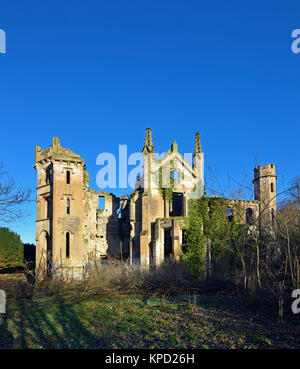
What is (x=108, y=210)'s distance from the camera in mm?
32906

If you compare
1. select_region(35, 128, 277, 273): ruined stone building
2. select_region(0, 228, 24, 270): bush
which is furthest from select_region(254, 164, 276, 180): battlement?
select_region(0, 228, 24, 270): bush

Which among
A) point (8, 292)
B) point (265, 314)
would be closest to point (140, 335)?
point (265, 314)

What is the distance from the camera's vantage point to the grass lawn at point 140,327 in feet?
27.8

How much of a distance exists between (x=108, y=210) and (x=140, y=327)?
2343cm

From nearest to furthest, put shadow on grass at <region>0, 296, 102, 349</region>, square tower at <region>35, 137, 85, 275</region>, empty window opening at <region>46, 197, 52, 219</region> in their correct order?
shadow on grass at <region>0, 296, 102, 349</region> < square tower at <region>35, 137, 85, 275</region> < empty window opening at <region>46, 197, 52, 219</region>

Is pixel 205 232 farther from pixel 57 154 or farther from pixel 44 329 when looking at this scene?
pixel 44 329

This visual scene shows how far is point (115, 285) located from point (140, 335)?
7.26 m

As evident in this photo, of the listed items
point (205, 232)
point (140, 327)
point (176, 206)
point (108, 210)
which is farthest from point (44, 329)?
point (108, 210)

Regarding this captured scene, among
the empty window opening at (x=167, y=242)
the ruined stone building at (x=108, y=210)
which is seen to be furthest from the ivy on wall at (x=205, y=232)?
the empty window opening at (x=167, y=242)

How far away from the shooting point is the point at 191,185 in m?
29.7

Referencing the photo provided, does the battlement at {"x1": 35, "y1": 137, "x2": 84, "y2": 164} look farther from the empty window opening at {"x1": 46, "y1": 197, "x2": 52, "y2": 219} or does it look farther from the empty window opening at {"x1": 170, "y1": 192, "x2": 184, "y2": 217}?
the empty window opening at {"x1": 170, "y1": 192, "x2": 184, "y2": 217}

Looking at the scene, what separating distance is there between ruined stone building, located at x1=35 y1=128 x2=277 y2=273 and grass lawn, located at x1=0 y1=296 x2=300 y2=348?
Answer: 1288cm

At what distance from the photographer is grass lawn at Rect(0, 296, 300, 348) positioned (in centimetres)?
848

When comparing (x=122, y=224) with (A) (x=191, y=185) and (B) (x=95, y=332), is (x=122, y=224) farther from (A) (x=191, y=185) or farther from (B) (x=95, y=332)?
(B) (x=95, y=332)
